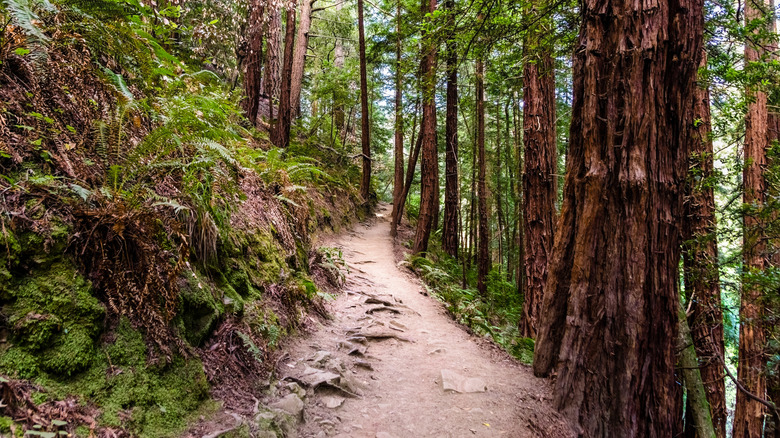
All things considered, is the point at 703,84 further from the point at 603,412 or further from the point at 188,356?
the point at 188,356

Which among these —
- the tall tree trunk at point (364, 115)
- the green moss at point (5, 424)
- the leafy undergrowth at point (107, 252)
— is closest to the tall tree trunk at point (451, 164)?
the tall tree trunk at point (364, 115)

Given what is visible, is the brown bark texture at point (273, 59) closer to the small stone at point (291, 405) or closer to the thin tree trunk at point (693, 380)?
the small stone at point (291, 405)

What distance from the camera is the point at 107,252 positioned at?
2262 mm

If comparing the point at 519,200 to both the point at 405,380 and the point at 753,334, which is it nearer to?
the point at 753,334

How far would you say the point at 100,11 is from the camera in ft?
10.2

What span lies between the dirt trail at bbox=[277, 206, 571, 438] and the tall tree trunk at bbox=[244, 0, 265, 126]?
6673 mm

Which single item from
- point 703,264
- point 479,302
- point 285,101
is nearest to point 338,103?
point 285,101

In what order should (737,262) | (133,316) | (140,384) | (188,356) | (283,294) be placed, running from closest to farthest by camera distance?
(140,384) → (133,316) → (188,356) → (737,262) → (283,294)

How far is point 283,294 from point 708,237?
449 centimetres

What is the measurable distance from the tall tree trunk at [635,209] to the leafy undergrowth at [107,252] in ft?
9.65

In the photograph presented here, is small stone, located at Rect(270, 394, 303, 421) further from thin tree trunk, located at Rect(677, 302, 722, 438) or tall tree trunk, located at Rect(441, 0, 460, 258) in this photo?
tall tree trunk, located at Rect(441, 0, 460, 258)

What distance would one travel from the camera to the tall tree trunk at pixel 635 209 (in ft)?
10.3

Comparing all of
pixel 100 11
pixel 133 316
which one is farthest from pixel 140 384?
pixel 100 11

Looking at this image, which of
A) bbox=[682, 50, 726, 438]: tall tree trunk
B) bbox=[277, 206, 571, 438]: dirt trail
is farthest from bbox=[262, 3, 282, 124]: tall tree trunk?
bbox=[682, 50, 726, 438]: tall tree trunk
